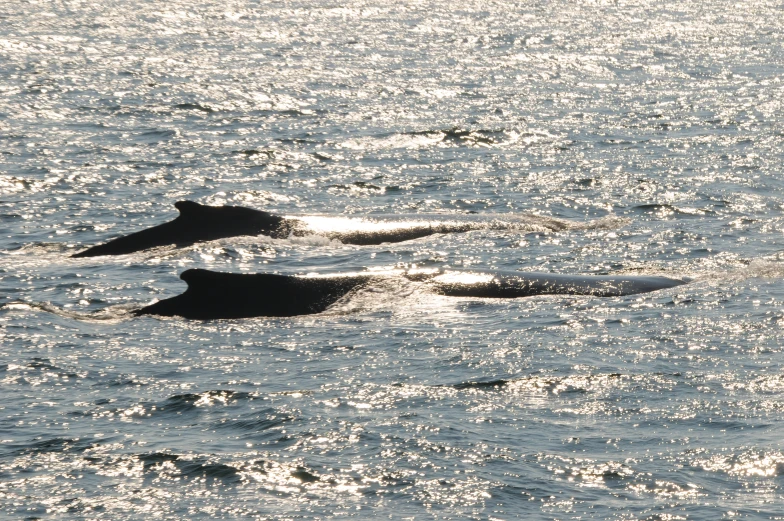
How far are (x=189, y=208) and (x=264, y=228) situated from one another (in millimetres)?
1115

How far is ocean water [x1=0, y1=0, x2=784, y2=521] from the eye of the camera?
981 cm

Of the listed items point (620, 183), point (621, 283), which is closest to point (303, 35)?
point (620, 183)

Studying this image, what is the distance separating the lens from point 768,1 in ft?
197

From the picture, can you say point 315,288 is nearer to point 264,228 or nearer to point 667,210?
point 264,228

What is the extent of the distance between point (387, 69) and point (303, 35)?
9615 millimetres

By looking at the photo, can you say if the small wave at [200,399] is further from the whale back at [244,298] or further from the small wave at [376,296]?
the small wave at [376,296]

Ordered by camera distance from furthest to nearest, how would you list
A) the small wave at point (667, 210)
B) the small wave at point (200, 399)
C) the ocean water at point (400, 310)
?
the small wave at point (667, 210)
the small wave at point (200, 399)
the ocean water at point (400, 310)

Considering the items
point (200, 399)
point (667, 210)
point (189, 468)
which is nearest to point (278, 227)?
point (667, 210)

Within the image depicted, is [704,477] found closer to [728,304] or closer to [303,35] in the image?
[728,304]

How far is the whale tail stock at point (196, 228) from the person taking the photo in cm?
1748

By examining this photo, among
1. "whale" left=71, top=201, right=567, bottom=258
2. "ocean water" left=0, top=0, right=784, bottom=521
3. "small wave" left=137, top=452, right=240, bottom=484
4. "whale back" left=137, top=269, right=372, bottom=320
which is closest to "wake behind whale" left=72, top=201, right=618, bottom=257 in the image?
"whale" left=71, top=201, right=567, bottom=258

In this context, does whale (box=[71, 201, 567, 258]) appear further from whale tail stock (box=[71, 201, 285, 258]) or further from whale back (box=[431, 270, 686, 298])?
whale back (box=[431, 270, 686, 298])

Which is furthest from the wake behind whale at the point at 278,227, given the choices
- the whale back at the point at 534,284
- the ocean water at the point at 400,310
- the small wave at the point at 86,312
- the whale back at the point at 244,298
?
the whale back at the point at 244,298

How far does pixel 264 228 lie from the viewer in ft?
60.0
